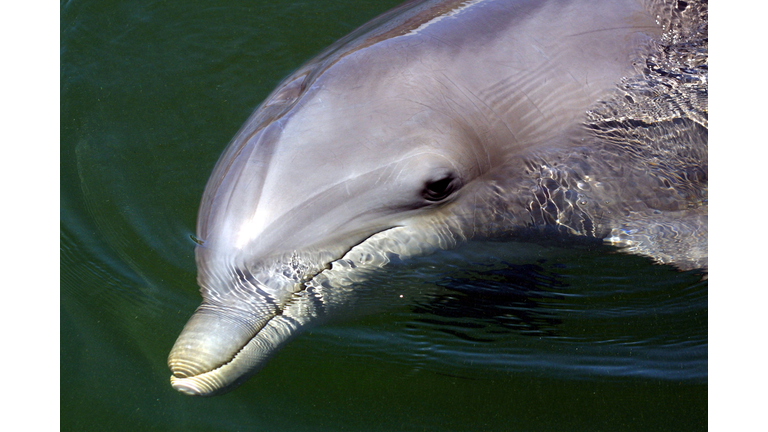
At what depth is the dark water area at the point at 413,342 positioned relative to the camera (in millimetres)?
4000

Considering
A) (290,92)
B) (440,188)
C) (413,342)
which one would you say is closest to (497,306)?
(413,342)

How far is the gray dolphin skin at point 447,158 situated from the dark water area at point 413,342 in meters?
0.39

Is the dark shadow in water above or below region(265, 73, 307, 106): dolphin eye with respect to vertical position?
below

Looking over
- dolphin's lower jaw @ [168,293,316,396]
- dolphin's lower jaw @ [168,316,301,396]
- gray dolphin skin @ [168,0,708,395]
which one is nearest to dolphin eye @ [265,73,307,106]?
gray dolphin skin @ [168,0,708,395]

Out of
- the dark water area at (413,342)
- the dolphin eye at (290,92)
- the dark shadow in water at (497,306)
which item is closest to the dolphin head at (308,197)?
the dolphin eye at (290,92)

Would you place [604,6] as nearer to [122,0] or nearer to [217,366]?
[217,366]

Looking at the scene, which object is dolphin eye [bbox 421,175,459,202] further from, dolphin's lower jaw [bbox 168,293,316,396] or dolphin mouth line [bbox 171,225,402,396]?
dolphin's lower jaw [bbox 168,293,316,396]

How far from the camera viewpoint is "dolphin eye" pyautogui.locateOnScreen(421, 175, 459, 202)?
3239mm

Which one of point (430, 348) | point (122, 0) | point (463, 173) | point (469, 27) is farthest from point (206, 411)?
point (122, 0)

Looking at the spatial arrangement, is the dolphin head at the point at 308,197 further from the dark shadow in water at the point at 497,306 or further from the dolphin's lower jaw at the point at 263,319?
the dark shadow in water at the point at 497,306

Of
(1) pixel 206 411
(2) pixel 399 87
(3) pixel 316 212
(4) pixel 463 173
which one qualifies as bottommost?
(1) pixel 206 411

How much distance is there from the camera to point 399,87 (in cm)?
334

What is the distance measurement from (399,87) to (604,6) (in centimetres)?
150

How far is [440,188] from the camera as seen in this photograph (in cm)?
328
